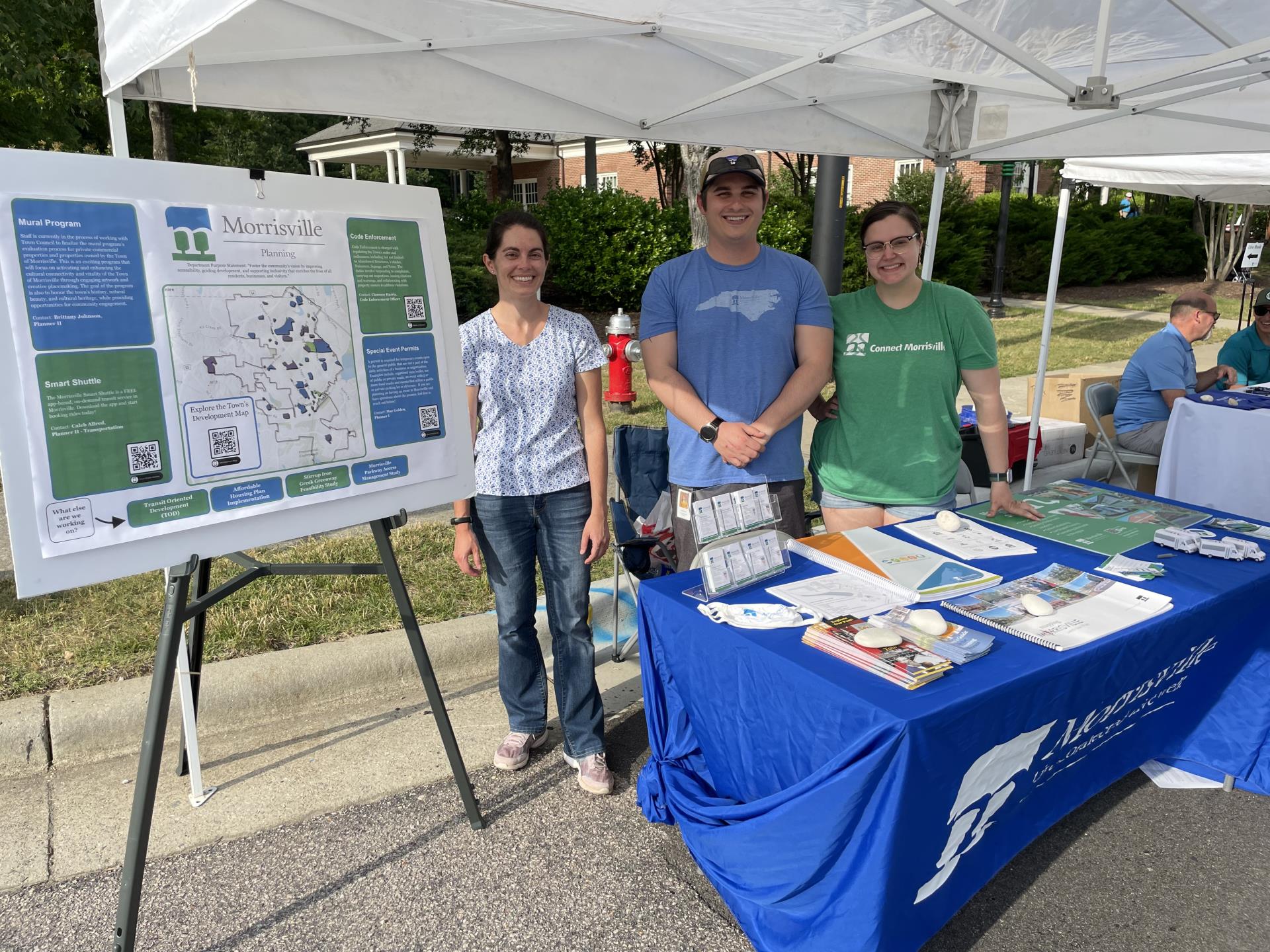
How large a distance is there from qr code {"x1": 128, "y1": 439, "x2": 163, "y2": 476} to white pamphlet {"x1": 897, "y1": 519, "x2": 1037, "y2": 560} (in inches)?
85.6

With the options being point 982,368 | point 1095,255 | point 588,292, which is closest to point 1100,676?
point 982,368

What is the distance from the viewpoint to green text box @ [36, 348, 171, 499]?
186 cm

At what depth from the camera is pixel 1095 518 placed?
9.94 feet

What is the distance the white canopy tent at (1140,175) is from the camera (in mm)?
5535

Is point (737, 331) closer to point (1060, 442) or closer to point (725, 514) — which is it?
point (725, 514)

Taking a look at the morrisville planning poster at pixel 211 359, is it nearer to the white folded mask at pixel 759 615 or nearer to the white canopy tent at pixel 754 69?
the white canopy tent at pixel 754 69

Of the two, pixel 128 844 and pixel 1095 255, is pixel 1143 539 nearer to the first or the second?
pixel 128 844

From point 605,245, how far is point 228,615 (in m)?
10.6

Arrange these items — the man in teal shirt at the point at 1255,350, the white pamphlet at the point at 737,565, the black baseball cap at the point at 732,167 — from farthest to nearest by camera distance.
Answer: the man in teal shirt at the point at 1255,350, the black baseball cap at the point at 732,167, the white pamphlet at the point at 737,565

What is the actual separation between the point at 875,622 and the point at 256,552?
349 centimetres

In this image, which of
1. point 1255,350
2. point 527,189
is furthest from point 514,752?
point 527,189

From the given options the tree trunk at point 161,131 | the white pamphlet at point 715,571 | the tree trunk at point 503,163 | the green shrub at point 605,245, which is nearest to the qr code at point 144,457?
the white pamphlet at point 715,571

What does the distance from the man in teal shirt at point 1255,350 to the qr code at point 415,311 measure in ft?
21.2

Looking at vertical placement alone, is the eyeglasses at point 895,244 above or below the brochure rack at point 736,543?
above
